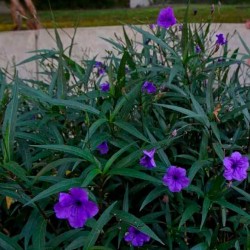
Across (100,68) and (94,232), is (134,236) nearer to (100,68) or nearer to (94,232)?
(94,232)

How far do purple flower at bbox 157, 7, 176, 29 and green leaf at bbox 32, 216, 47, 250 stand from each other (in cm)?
65

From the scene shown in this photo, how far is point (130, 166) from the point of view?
1045 mm

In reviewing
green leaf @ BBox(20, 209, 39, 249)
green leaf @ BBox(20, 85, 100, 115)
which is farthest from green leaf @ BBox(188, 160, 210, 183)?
green leaf @ BBox(20, 209, 39, 249)

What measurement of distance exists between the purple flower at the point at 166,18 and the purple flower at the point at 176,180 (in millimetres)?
557

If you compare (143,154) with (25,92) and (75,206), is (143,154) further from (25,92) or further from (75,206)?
(25,92)

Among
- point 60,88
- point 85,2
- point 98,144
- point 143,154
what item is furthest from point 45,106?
point 85,2

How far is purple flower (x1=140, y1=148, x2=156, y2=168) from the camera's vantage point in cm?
100

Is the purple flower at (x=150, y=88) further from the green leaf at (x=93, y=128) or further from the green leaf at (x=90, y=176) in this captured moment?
the green leaf at (x=90, y=176)

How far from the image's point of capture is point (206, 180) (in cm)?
121

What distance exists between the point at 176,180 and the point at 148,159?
0.06 meters

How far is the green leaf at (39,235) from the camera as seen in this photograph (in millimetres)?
993

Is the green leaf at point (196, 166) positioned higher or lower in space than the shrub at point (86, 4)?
higher

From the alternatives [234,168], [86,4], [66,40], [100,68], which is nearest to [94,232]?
[234,168]

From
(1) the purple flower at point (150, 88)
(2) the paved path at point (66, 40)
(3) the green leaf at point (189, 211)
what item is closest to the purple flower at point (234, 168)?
(3) the green leaf at point (189, 211)
